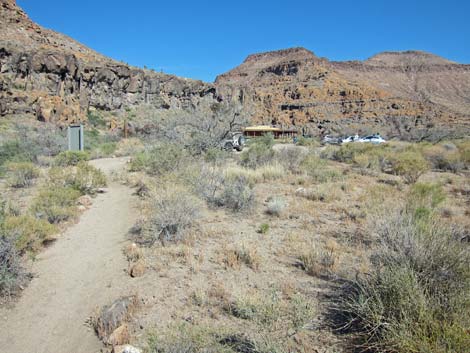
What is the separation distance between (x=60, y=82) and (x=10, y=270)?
103ft

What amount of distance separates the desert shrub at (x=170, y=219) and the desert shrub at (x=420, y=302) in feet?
10.7

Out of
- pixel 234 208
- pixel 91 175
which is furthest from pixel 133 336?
pixel 91 175

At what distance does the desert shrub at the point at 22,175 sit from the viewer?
9430mm

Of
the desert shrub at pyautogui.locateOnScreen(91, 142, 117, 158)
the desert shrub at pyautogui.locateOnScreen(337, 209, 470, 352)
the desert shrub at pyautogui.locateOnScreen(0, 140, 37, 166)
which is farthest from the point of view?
the desert shrub at pyautogui.locateOnScreen(91, 142, 117, 158)

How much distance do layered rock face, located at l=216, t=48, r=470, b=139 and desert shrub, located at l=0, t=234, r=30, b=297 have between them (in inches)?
1606

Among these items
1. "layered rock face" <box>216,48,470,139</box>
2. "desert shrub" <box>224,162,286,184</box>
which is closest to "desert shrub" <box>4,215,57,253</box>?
"desert shrub" <box>224,162,286,184</box>

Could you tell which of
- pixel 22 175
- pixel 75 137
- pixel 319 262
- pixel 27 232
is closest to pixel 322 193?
pixel 319 262

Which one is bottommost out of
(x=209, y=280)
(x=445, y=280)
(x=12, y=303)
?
(x=12, y=303)

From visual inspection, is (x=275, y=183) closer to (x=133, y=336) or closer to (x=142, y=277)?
(x=142, y=277)

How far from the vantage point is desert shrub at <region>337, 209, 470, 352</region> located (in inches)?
89.4

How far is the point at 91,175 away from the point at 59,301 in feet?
21.5

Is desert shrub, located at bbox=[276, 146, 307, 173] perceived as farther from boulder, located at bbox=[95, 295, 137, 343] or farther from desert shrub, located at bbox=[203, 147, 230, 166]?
boulder, located at bbox=[95, 295, 137, 343]

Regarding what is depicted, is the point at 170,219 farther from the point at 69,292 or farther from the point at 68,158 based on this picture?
the point at 68,158

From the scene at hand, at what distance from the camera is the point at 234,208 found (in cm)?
750
